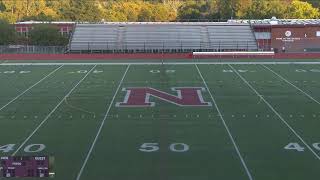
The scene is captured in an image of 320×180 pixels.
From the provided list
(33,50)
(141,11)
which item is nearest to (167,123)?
(33,50)

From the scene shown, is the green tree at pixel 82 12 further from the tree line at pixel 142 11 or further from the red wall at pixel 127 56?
the red wall at pixel 127 56

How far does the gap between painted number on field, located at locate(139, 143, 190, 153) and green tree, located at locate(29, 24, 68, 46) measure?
3267 centimetres

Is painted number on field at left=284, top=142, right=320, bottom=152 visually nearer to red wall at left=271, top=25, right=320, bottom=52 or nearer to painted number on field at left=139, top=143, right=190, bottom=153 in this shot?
painted number on field at left=139, top=143, right=190, bottom=153

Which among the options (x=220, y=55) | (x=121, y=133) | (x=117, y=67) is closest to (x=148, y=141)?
(x=121, y=133)

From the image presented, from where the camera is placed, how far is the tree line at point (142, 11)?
209 feet

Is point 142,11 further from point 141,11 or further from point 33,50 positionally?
point 33,50

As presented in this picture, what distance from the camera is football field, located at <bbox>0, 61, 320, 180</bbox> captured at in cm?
1200

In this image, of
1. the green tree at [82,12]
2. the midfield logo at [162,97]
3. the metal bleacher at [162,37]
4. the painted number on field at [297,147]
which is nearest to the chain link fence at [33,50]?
the metal bleacher at [162,37]

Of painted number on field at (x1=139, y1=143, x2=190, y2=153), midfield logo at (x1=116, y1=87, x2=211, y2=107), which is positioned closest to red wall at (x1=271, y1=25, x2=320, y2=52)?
midfield logo at (x1=116, y1=87, x2=211, y2=107)

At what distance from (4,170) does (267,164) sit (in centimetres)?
592

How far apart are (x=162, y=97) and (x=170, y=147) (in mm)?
7213

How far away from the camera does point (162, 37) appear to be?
45469 mm

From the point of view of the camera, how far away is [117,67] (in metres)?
31.2

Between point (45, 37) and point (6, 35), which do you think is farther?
point (6, 35)
